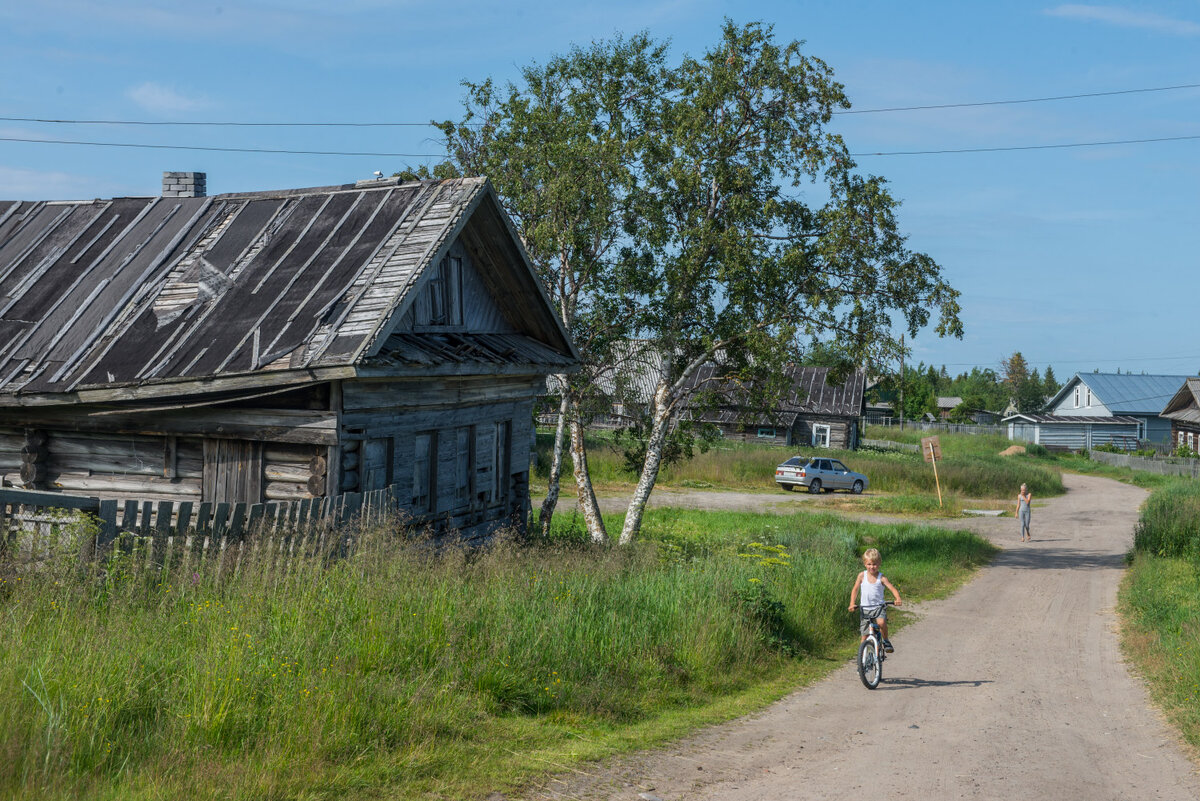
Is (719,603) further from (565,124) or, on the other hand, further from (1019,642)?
(565,124)

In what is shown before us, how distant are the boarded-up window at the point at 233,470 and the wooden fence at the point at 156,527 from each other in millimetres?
2788

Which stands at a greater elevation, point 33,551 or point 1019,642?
point 33,551

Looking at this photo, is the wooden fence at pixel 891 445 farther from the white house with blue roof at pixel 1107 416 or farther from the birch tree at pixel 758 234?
the birch tree at pixel 758 234

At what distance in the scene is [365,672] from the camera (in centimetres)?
706

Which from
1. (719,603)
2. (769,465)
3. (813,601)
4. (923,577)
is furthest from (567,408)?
(769,465)

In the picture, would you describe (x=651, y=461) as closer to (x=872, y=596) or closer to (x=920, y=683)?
(x=872, y=596)

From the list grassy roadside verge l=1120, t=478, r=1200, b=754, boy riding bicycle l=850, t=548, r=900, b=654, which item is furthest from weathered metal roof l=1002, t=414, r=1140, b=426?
boy riding bicycle l=850, t=548, r=900, b=654

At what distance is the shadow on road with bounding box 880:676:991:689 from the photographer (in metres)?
10.9

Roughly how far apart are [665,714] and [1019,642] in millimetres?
7748

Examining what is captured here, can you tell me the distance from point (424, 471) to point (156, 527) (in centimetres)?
583

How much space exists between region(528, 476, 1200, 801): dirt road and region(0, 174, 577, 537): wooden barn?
Answer: 5705 mm

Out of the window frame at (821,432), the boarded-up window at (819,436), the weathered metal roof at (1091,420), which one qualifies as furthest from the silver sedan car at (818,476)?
the weathered metal roof at (1091,420)

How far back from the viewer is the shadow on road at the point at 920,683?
1087 centimetres

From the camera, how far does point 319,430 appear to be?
11609 mm
